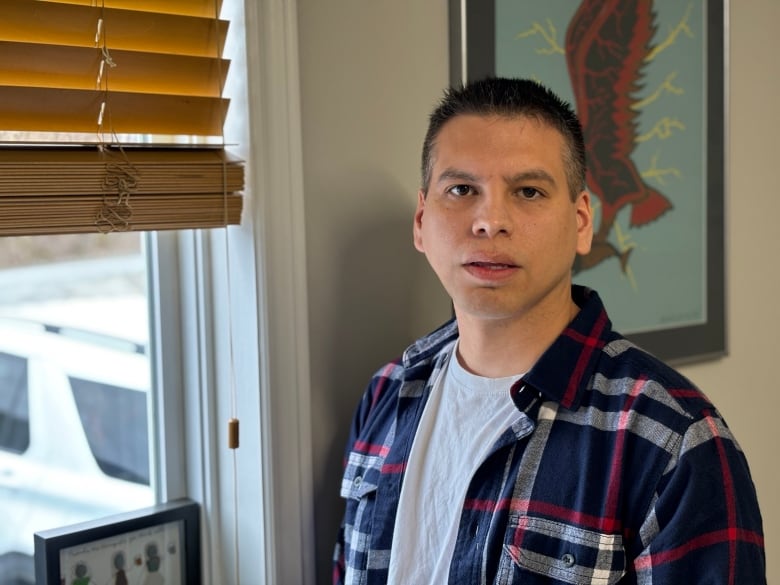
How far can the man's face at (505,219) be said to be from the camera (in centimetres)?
125

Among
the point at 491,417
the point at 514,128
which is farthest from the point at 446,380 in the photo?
the point at 514,128

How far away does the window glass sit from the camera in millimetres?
1388

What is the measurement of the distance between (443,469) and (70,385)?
59 cm

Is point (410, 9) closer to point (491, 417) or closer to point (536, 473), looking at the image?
point (491, 417)

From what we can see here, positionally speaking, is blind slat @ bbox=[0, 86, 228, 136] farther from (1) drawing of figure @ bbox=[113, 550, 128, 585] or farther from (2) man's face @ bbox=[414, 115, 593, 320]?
(1) drawing of figure @ bbox=[113, 550, 128, 585]

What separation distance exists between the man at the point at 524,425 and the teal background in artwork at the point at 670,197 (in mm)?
518

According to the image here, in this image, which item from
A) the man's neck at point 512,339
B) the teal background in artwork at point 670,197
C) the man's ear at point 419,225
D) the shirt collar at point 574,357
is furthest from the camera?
the teal background in artwork at point 670,197

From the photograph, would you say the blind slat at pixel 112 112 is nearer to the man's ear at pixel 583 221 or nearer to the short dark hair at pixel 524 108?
the short dark hair at pixel 524 108

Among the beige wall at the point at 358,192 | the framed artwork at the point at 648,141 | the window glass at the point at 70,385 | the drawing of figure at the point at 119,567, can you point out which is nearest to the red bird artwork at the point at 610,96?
the framed artwork at the point at 648,141

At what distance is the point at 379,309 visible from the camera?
5.09 feet

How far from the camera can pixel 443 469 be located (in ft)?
4.33

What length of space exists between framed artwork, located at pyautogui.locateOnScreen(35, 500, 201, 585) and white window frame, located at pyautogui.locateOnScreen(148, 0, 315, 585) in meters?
0.03

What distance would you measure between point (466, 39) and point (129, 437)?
33.7 inches

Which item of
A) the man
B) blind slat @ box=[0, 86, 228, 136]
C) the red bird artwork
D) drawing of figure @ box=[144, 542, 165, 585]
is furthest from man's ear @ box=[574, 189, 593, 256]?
drawing of figure @ box=[144, 542, 165, 585]
